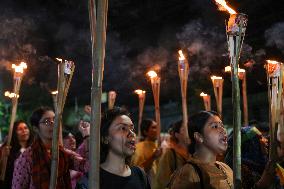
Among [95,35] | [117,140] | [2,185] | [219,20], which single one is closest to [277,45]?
[219,20]

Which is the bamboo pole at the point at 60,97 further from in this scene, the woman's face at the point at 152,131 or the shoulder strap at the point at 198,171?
the woman's face at the point at 152,131

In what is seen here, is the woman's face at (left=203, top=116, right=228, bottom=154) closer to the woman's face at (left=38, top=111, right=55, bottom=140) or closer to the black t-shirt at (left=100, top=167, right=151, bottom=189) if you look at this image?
the black t-shirt at (left=100, top=167, right=151, bottom=189)

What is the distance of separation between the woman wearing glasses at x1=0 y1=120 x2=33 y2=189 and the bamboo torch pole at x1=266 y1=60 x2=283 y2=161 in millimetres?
3488

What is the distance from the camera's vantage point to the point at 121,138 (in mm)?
2748

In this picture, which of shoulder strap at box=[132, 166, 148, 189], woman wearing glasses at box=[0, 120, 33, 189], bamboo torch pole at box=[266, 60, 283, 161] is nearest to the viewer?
bamboo torch pole at box=[266, 60, 283, 161]

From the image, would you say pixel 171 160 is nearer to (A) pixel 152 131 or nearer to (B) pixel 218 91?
(B) pixel 218 91

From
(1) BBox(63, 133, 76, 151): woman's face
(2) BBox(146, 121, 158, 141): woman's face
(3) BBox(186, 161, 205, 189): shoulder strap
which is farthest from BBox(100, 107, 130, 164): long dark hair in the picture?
(2) BBox(146, 121, 158, 141): woman's face

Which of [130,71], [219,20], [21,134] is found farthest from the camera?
[130,71]

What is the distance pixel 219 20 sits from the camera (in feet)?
39.6

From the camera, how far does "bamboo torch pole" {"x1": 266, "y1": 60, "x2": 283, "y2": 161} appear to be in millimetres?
2107

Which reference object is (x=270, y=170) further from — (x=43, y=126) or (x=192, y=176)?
(x=43, y=126)

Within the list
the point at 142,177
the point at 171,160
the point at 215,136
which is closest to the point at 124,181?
the point at 142,177

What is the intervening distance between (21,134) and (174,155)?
2148 mm

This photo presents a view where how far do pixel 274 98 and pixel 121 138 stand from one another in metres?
1.06
